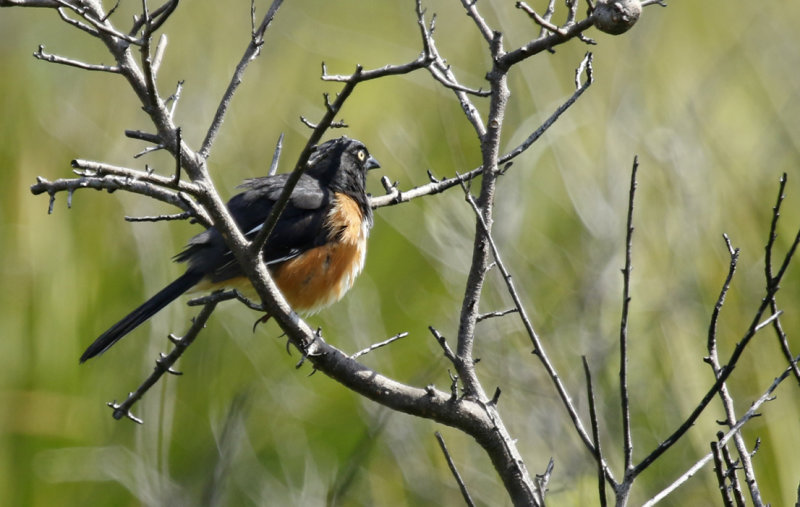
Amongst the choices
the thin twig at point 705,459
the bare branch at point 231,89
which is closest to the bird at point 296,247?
the bare branch at point 231,89

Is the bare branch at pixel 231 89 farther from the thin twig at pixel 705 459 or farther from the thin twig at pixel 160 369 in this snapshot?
the thin twig at pixel 705 459

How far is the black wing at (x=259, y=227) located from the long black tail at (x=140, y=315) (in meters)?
0.07

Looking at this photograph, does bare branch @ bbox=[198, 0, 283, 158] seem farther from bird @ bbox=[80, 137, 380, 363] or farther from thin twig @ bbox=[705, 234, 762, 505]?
thin twig @ bbox=[705, 234, 762, 505]

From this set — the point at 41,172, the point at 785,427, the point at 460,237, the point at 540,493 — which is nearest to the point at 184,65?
the point at 41,172

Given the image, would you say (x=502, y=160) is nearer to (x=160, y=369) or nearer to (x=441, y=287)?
(x=160, y=369)

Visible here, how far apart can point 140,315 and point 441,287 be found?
3.33 m

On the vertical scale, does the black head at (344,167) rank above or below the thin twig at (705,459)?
above

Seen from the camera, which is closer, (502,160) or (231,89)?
(231,89)

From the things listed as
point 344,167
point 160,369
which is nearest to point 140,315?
point 160,369

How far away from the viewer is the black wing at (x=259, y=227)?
4323 millimetres

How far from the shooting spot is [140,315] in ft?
13.1

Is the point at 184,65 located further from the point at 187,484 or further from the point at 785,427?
the point at 785,427

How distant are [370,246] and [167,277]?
5.13 feet

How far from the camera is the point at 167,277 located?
22.0ft
